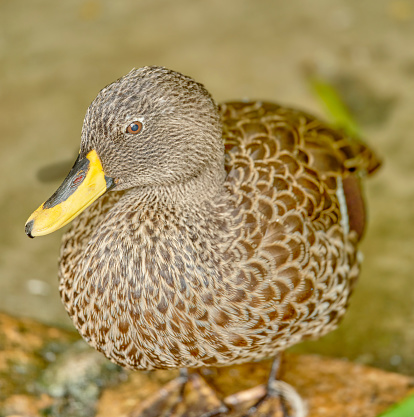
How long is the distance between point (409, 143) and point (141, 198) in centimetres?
248

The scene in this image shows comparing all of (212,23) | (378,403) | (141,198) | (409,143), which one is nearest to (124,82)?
(141,198)

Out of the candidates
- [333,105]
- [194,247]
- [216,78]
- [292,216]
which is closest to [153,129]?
[194,247]

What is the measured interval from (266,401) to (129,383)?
0.60 metres

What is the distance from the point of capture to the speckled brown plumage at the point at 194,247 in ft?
6.88

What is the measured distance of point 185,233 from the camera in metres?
2.21

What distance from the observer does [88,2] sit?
5.20 meters

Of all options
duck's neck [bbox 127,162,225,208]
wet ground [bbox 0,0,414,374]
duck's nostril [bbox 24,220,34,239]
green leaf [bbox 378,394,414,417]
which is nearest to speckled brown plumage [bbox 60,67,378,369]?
duck's neck [bbox 127,162,225,208]

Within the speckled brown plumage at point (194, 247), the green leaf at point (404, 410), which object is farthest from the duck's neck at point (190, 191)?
the green leaf at point (404, 410)

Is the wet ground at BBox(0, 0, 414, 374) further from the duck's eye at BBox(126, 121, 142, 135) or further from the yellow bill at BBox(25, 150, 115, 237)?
the duck's eye at BBox(126, 121, 142, 135)

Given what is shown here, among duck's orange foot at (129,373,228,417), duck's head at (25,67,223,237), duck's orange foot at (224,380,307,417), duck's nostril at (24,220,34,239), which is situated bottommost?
→ duck's orange foot at (224,380,307,417)

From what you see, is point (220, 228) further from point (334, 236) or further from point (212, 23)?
point (212, 23)

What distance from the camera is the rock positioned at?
9.02ft

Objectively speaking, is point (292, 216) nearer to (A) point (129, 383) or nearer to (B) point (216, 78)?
(A) point (129, 383)

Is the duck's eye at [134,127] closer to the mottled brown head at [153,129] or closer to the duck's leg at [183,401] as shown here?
the mottled brown head at [153,129]
